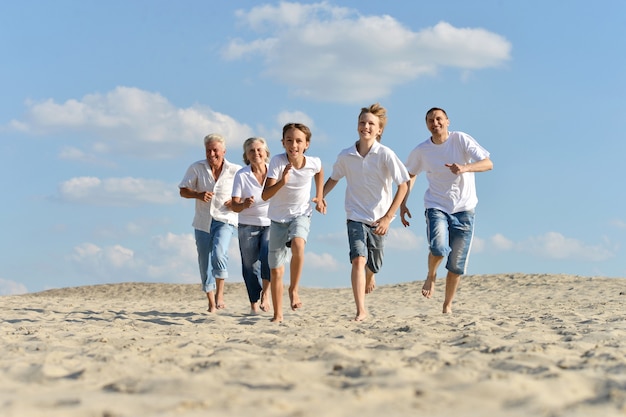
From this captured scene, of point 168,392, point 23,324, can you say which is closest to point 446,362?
point 168,392

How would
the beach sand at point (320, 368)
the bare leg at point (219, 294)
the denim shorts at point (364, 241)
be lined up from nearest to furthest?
the beach sand at point (320, 368) < the denim shorts at point (364, 241) < the bare leg at point (219, 294)

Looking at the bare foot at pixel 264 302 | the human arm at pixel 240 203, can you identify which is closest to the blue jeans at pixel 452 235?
the human arm at pixel 240 203

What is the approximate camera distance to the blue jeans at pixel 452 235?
25.3ft

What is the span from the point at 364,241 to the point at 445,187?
127 cm

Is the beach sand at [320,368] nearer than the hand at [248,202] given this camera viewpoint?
Yes

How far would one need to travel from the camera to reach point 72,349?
217 inches

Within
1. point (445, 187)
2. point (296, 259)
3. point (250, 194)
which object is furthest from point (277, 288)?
point (445, 187)

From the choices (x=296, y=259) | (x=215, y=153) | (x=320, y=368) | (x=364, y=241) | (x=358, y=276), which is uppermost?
(x=215, y=153)

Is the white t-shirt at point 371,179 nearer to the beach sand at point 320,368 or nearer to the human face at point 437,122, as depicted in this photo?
the human face at point 437,122

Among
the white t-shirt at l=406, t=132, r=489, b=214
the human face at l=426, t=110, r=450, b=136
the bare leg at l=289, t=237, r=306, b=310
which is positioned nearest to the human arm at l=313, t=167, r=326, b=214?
the bare leg at l=289, t=237, r=306, b=310

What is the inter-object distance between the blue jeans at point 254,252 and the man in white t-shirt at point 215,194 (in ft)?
1.57

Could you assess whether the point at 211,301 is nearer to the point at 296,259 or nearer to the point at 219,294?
the point at 219,294

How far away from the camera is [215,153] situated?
8812 millimetres

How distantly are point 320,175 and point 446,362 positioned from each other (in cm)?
339
